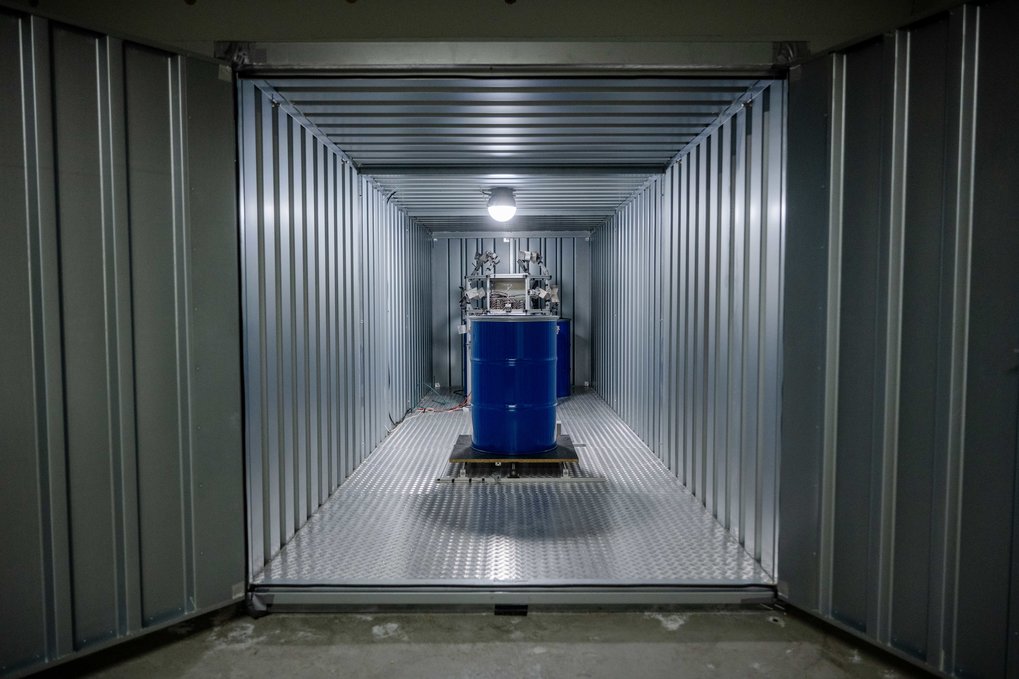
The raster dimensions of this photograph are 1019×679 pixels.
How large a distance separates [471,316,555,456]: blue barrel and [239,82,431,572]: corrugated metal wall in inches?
47.2

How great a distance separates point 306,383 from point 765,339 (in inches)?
117

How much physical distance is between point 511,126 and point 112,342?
291 cm

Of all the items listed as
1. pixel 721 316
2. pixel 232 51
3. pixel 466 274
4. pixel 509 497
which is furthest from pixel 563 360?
pixel 232 51

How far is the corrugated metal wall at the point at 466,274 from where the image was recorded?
33.1 ft

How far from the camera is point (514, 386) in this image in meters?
4.89

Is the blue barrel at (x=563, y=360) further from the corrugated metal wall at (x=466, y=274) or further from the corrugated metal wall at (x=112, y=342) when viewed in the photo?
the corrugated metal wall at (x=112, y=342)

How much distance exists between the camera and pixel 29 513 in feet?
7.49

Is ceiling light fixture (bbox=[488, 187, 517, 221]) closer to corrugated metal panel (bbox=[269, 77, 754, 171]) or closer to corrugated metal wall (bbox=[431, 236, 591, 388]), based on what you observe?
→ corrugated metal panel (bbox=[269, 77, 754, 171])

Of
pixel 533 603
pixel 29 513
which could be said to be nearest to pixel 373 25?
pixel 29 513

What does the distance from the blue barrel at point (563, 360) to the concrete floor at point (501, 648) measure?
6.34 meters

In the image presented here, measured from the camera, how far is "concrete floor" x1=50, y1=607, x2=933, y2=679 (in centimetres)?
244

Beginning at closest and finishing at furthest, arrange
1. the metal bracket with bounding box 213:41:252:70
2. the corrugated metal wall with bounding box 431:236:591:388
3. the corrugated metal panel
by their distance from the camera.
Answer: the metal bracket with bounding box 213:41:252:70 → the corrugated metal panel → the corrugated metal wall with bounding box 431:236:591:388

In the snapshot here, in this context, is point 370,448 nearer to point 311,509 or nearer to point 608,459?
point 311,509

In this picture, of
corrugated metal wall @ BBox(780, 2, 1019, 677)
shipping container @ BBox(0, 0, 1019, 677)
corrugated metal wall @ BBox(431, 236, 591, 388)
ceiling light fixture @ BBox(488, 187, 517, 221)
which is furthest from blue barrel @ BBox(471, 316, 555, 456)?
corrugated metal wall @ BBox(431, 236, 591, 388)
